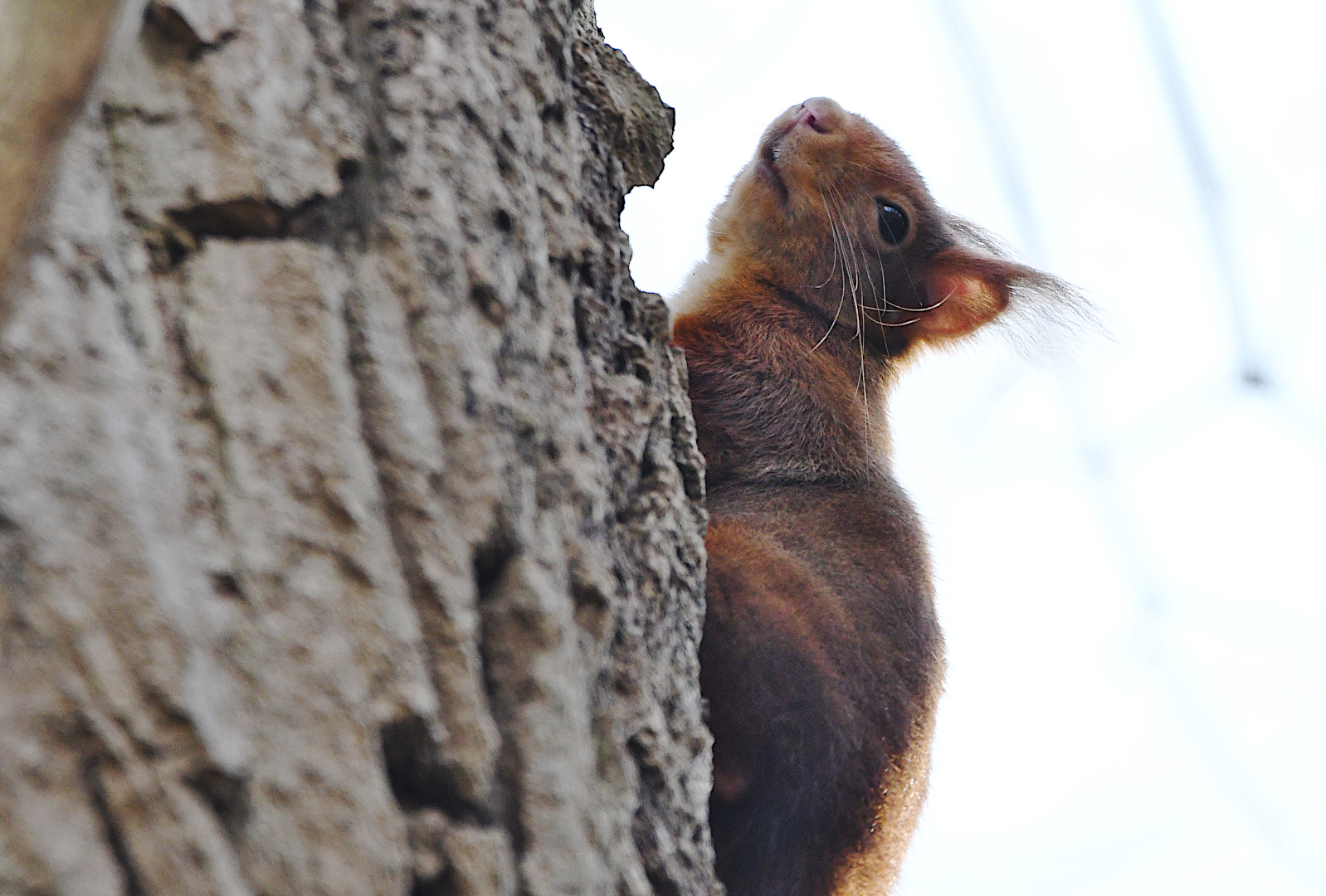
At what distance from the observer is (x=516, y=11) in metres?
1.68

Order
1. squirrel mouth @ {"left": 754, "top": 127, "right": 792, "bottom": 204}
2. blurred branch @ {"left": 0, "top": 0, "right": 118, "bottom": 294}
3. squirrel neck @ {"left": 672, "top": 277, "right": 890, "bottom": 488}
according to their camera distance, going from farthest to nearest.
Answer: squirrel mouth @ {"left": 754, "top": 127, "right": 792, "bottom": 204} → squirrel neck @ {"left": 672, "top": 277, "right": 890, "bottom": 488} → blurred branch @ {"left": 0, "top": 0, "right": 118, "bottom": 294}

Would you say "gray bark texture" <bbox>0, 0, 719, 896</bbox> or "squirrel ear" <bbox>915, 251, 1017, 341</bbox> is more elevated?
"squirrel ear" <bbox>915, 251, 1017, 341</bbox>

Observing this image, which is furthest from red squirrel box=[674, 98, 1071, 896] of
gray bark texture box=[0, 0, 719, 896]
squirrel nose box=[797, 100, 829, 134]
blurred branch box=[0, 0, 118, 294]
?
blurred branch box=[0, 0, 118, 294]

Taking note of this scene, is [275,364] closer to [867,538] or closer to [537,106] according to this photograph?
[537,106]

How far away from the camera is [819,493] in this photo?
3.02 metres

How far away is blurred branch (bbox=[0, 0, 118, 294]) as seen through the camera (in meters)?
0.91

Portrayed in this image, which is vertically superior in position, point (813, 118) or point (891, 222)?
point (813, 118)

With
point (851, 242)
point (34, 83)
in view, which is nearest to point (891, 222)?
point (851, 242)

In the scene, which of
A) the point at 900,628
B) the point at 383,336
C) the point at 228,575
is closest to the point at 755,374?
the point at 900,628

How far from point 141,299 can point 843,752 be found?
169 centimetres

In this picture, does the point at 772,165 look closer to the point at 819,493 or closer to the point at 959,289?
the point at 959,289

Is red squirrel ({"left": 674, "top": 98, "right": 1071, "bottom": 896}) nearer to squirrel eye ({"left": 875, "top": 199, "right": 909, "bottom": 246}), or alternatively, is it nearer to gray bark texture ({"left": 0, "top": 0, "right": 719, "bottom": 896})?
squirrel eye ({"left": 875, "top": 199, "right": 909, "bottom": 246})

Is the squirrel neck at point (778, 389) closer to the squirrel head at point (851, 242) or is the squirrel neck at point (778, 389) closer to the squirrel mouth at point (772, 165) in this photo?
the squirrel head at point (851, 242)

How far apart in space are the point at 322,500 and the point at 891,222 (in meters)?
3.11
